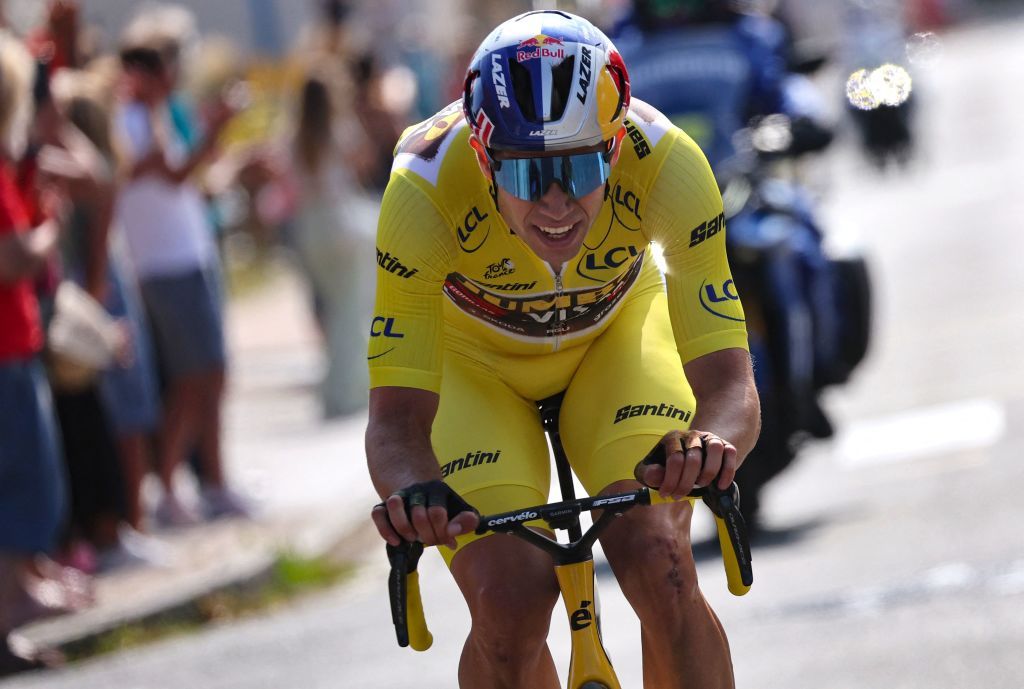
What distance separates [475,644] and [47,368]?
15.8ft

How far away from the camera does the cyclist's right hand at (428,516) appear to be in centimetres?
434

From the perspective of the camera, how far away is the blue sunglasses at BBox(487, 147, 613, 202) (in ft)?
15.2

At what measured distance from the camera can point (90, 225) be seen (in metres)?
9.62

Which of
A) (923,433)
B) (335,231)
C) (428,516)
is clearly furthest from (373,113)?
(428,516)

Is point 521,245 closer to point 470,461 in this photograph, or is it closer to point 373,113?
point 470,461

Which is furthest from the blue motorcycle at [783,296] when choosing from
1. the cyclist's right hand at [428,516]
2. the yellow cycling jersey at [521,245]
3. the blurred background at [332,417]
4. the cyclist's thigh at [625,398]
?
the cyclist's right hand at [428,516]

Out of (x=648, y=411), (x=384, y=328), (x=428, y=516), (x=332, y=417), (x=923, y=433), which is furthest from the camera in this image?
(x=332, y=417)

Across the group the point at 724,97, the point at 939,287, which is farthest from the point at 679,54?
the point at 939,287

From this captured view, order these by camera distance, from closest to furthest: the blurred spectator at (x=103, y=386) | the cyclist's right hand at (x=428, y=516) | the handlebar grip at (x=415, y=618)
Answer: the cyclist's right hand at (x=428, y=516) < the handlebar grip at (x=415, y=618) < the blurred spectator at (x=103, y=386)

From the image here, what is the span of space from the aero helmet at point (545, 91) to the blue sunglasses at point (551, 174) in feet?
0.11

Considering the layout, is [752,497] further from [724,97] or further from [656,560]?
[656,560]

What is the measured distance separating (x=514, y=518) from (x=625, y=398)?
0.85 metres

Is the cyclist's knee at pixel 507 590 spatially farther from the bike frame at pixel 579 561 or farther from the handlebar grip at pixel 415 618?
the handlebar grip at pixel 415 618

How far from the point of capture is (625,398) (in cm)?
526
